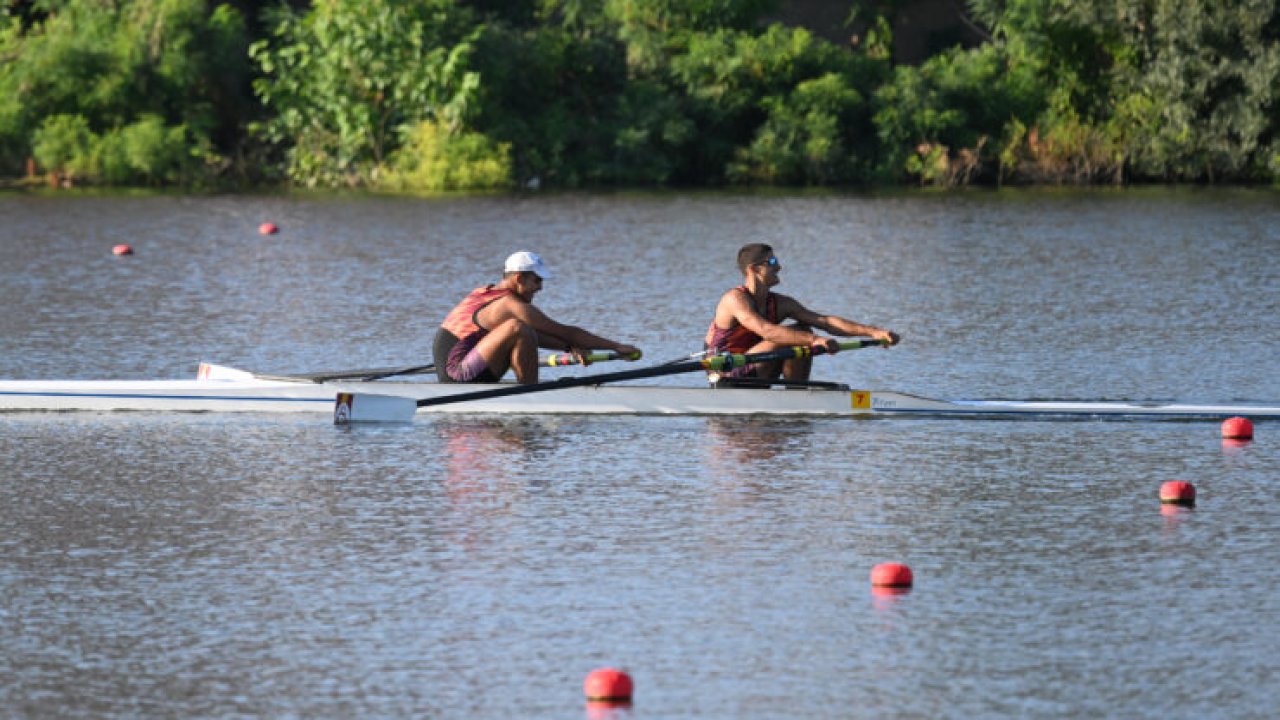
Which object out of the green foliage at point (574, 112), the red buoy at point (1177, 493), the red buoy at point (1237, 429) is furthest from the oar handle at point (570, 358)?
the green foliage at point (574, 112)

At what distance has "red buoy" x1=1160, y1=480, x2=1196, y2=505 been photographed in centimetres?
1170

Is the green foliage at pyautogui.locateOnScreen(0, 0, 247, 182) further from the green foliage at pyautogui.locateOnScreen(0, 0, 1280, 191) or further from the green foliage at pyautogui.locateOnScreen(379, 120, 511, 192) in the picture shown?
the green foliage at pyautogui.locateOnScreen(379, 120, 511, 192)

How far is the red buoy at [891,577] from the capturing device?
9.67 m

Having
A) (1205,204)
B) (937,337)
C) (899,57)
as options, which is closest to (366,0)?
(899,57)

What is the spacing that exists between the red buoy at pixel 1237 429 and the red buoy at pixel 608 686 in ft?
23.1

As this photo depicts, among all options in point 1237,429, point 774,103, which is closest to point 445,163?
point 774,103

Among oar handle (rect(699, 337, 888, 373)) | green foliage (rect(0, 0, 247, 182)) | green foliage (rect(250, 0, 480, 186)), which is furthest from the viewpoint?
green foliage (rect(0, 0, 247, 182))

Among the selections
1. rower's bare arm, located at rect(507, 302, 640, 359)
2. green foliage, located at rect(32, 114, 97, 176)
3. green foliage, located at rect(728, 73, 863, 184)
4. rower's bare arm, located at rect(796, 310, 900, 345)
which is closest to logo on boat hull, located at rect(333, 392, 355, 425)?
rower's bare arm, located at rect(507, 302, 640, 359)

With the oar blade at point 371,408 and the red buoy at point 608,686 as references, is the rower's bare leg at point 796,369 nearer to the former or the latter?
the oar blade at point 371,408

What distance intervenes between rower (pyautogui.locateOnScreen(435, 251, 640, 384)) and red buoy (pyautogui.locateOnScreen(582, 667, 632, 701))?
23.8ft

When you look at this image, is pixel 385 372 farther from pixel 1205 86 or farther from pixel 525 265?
pixel 1205 86

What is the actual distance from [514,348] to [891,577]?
601 cm

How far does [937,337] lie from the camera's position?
20.1 m

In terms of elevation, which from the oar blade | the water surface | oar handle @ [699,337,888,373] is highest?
oar handle @ [699,337,888,373]
